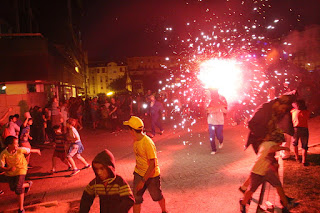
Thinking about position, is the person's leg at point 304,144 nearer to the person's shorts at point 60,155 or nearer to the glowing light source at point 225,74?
the glowing light source at point 225,74

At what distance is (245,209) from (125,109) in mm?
14275

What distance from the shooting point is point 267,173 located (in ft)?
13.5

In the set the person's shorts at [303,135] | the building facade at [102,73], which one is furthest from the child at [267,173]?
the building facade at [102,73]

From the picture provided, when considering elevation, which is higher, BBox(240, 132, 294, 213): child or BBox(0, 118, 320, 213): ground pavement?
BBox(240, 132, 294, 213): child

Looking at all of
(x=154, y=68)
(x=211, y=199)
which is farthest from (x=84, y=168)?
(x=154, y=68)

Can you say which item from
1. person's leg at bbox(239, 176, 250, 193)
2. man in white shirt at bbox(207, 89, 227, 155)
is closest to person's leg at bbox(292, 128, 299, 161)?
man in white shirt at bbox(207, 89, 227, 155)

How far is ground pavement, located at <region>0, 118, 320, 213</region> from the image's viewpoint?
16.0 feet

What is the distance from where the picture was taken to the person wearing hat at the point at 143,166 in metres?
3.90

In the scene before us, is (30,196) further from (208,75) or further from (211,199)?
(208,75)

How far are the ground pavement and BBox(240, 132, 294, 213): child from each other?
0.59 metres

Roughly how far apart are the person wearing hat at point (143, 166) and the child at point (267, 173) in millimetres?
1432

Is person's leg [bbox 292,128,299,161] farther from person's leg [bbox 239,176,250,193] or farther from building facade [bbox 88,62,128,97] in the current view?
building facade [bbox 88,62,128,97]

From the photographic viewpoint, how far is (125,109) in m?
18.0

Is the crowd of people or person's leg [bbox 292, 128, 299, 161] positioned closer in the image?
the crowd of people
